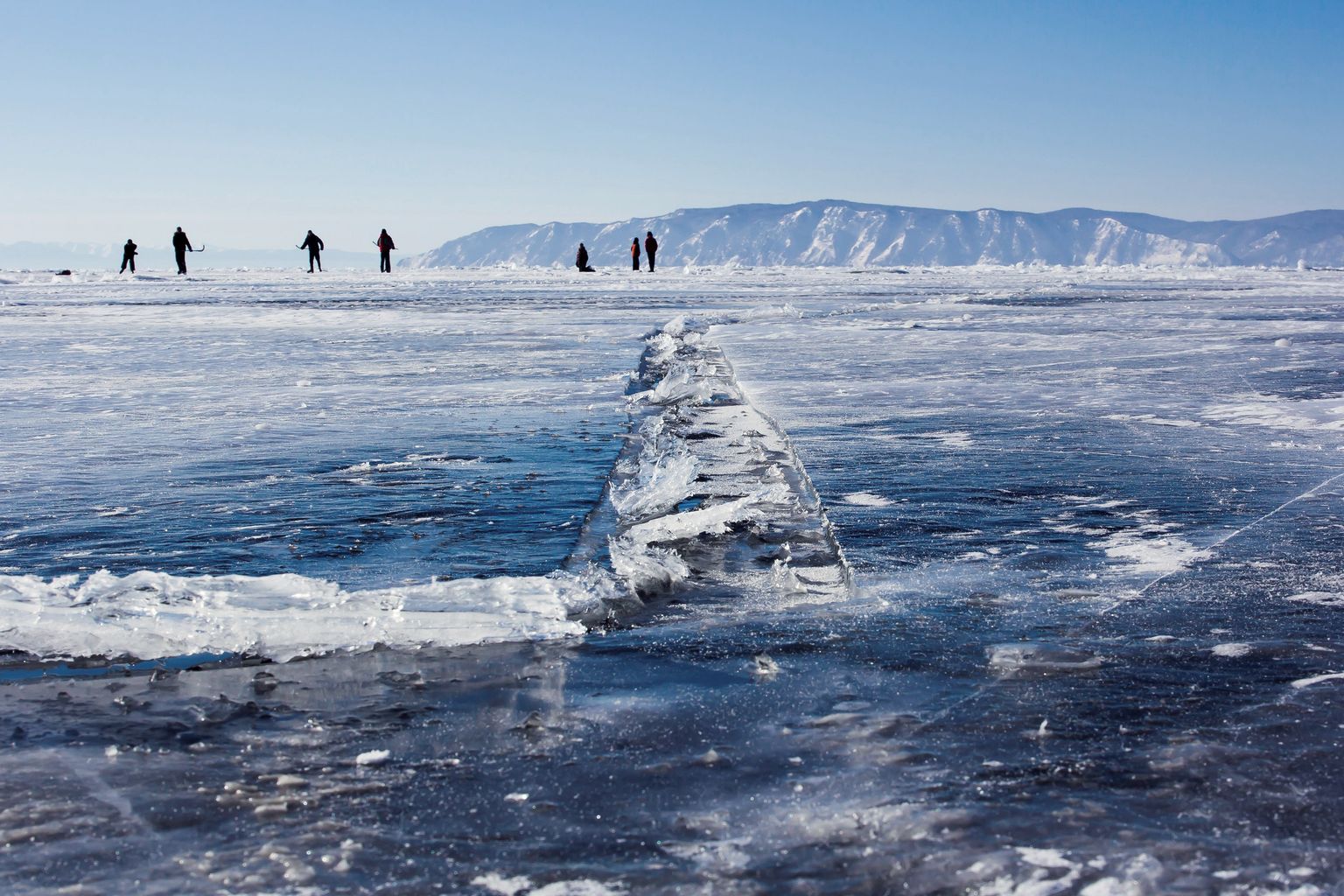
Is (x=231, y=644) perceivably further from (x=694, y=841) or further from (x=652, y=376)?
(x=652, y=376)

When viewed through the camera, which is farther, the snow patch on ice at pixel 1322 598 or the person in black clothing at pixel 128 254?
the person in black clothing at pixel 128 254

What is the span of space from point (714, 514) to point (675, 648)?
64.8 inches

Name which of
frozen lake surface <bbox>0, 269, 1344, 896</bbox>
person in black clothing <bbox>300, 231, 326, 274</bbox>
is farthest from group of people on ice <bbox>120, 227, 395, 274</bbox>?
frozen lake surface <bbox>0, 269, 1344, 896</bbox>

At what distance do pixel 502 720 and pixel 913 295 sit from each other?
2484cm

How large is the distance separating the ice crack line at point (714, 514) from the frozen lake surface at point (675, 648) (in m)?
0.03

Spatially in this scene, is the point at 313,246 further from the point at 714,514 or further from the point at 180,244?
the point at 714,514

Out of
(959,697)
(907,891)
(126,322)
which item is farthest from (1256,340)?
(126,322)

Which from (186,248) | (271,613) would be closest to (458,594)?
(271,613)

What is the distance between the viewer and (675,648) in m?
3.37

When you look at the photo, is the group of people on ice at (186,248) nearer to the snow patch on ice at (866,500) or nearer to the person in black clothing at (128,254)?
the person in black clothing at (128,254)

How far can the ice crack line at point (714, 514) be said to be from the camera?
4.10 m

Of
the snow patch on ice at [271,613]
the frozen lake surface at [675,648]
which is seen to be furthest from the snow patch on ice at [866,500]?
the snow patch on ice at [271,613]

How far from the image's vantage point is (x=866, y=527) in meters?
4.77

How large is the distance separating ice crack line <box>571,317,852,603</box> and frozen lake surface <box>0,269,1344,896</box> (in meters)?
0.03
